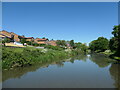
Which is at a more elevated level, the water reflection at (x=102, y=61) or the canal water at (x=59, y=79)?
the canal water at (x=59, y=79)

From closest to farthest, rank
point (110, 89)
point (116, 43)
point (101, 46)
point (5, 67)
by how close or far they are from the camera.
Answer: point (110, 89) < point (5, 67) < point (116, 43) < point (101, 46)

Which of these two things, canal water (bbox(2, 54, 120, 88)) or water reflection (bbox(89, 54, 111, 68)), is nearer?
canal water (bbox(2, 54, 120, 88))

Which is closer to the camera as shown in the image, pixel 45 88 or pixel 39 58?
pixel 45 88

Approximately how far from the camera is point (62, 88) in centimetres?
758

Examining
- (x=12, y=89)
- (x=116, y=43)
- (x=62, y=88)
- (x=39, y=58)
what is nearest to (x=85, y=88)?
(x=62, y=88)

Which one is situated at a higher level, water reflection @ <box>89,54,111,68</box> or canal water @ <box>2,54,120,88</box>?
canal water @ <box>2,54,120,88</box>

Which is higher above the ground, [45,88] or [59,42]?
[59,42]

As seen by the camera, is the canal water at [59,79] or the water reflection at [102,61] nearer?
the canal water at [59,79]

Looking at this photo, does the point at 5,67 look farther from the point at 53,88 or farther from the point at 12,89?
the point at 53,88

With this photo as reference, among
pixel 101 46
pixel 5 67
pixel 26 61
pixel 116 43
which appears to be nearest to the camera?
pixel 5 67

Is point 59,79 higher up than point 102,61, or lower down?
higher up

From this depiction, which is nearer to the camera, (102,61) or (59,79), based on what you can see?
(59,79)

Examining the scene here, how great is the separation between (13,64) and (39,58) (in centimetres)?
565

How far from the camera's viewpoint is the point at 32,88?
7.61 meters
